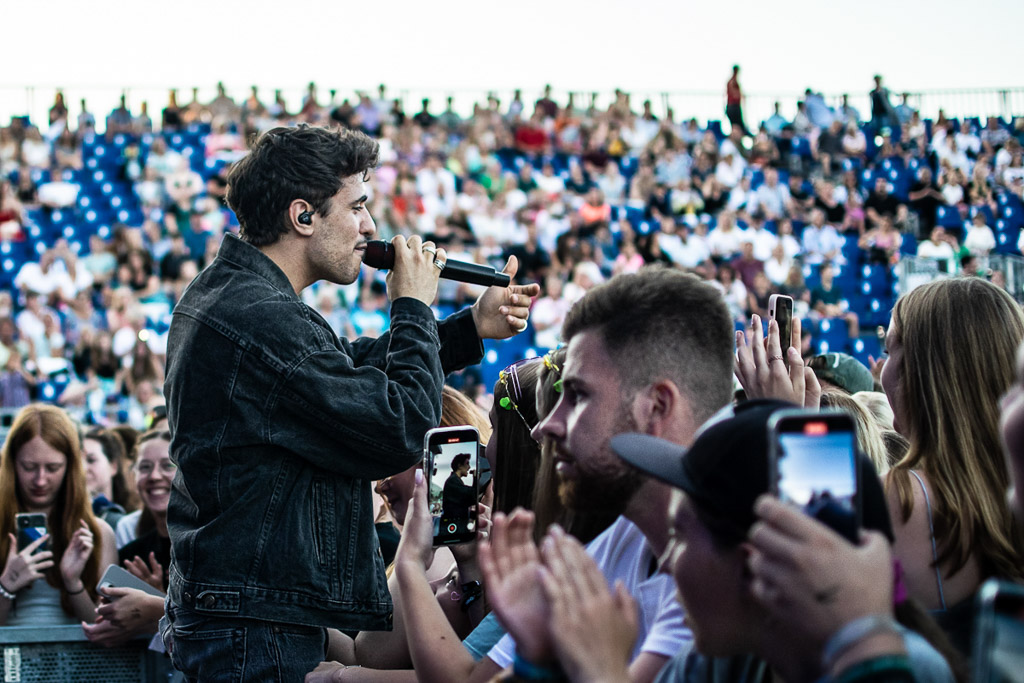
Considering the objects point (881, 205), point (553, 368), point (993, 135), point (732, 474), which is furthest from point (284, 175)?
point (993, 135)

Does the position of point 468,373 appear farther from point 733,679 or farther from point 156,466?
point 733,679

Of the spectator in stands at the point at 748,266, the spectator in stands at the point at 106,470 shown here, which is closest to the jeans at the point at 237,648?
the spectator in stands at the point at 106,470

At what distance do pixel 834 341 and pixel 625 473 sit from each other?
10.2m

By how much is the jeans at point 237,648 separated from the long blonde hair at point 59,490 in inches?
73.3

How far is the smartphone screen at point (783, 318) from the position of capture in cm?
229

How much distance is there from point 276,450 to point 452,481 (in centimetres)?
38

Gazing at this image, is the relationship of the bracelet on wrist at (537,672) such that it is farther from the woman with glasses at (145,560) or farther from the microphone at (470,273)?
the woman with glasses at (145,560)

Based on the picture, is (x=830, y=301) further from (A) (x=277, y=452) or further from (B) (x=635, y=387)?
(B) (x=635, y=387)

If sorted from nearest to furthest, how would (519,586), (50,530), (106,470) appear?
1. (519,586)
2. (50,530)
3. (106,470)

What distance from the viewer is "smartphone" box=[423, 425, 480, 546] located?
7.45 feet

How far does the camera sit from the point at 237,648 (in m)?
2.18

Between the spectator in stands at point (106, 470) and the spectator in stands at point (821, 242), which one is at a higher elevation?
the spectator in stands at point (821, 242)

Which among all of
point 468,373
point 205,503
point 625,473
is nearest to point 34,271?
point 468,373

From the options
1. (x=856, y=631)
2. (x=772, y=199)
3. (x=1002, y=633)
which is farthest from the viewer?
(x=772, y=199)
